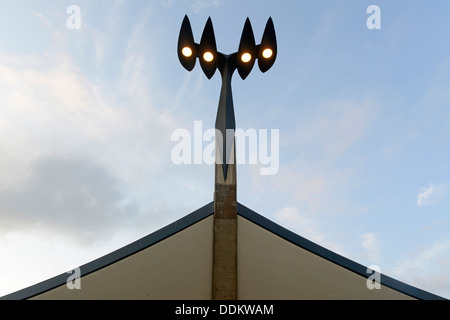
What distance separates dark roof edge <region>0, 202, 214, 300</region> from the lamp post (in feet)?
1.47

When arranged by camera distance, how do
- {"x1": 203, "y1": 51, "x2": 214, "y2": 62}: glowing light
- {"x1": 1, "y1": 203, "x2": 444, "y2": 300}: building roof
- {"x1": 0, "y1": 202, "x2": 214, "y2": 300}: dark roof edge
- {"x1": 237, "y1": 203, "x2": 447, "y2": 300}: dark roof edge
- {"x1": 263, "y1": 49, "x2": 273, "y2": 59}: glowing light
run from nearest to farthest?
{"x1": 0, "y1": 202, "x2": 214, "y2": 300}: dark roof edge, {"x1": 1, "y1": 203, "x2": 444, "y2": 300}: building roof, {"x1": 237, "y1": 203, "x2": 447, "y2": 300}: dark roof edge, {"x1": 203, "y1": 51, "x2": 214, "y2": 62}: glowing light, {"x1": 263, "y1": 49, "x2": 273, "y2": 59}: glowing light

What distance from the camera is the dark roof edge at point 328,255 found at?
653 centimetres

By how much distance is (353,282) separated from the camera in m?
6.51

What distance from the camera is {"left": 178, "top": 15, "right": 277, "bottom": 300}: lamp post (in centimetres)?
635

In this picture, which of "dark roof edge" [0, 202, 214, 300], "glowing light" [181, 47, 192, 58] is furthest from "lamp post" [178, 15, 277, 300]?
"dark roof edge" [0, 202, 214, 300]

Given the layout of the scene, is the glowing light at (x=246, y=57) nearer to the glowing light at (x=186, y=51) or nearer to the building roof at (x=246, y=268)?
the glowing light at (x=186, y=51)

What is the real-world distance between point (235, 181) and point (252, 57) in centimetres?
272

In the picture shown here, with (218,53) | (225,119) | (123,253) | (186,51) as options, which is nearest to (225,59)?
(218,53)

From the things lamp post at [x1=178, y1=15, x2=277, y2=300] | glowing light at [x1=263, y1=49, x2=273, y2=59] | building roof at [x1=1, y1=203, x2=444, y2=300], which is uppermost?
glowing light at [x1=263, y1=49, x2=273, y2=59]

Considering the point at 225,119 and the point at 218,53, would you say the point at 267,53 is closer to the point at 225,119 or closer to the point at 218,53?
the point at 218,53

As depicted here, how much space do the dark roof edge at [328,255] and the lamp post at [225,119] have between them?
0.46 meters

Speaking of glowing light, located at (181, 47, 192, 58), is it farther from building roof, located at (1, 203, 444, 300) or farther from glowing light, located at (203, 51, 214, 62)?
building roof, located at (1, 203, 444, 300)
